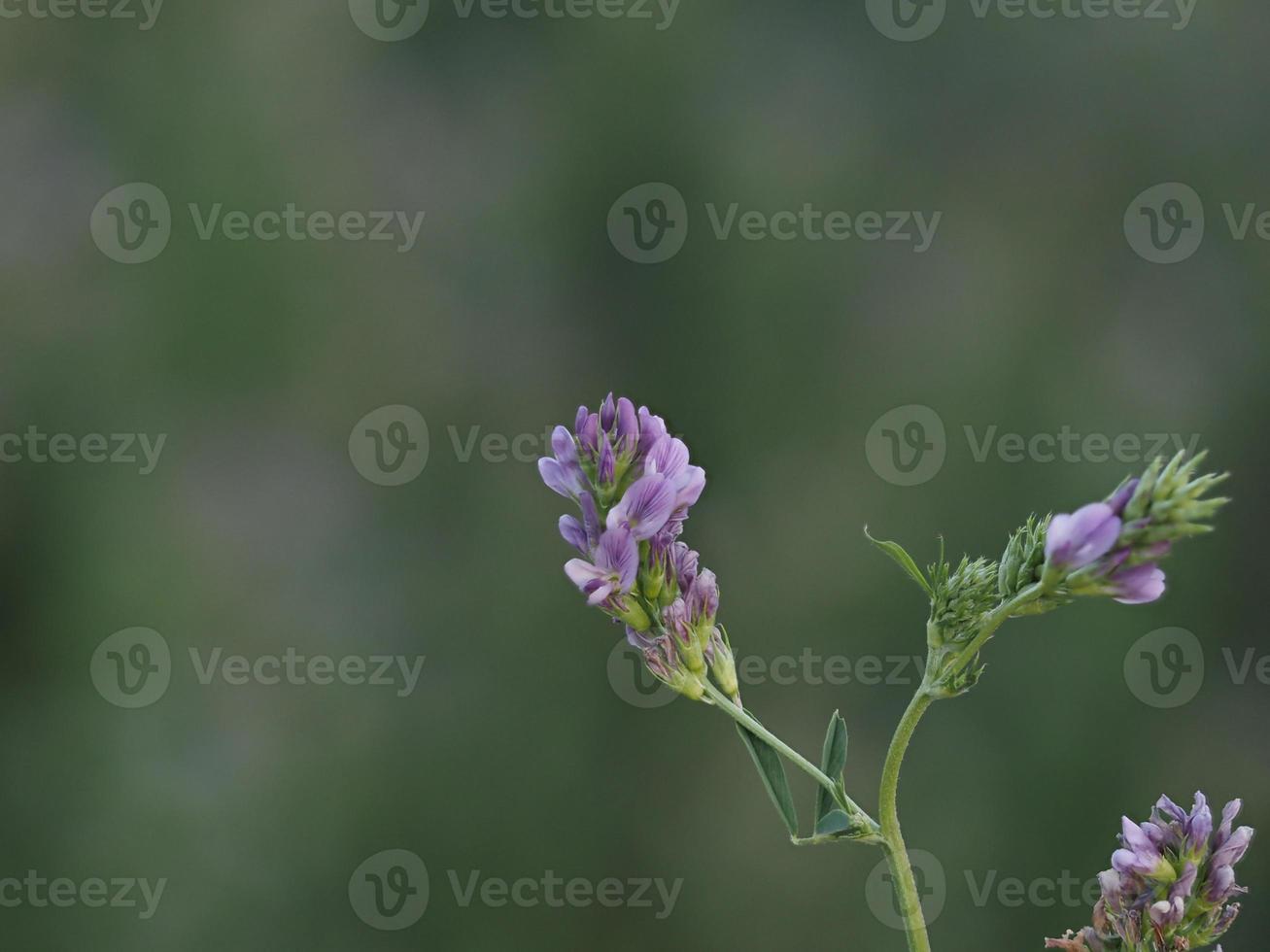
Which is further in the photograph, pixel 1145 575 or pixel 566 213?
pixel 566 213

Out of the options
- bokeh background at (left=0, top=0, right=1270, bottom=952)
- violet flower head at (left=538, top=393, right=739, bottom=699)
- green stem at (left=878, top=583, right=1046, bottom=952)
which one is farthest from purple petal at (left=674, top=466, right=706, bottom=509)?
bokeh background at (left=0, top=0, right=1270, bottom=952)

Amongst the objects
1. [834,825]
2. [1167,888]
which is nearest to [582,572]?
[834,825]

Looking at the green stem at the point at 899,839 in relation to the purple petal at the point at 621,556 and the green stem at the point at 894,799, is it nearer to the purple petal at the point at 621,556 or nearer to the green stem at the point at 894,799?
the green stem at the point at 894,799

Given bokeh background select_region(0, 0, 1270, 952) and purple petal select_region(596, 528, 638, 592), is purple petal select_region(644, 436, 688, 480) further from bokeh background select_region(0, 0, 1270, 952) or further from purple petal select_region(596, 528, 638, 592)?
bokeh background select_region(0, 0, 1270, 952)

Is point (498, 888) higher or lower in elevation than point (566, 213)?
lower

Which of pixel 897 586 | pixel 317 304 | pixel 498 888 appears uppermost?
pixel 317 304

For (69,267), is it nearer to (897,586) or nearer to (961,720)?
(897,586)

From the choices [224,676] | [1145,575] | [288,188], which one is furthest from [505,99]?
[1145,575]
